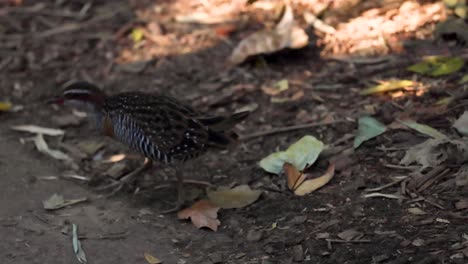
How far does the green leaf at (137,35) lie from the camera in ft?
29.5

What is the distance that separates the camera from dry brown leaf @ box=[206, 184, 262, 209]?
6191 millimetres

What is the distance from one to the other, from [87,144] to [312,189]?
238 cm

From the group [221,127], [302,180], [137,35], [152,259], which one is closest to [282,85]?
[221,127]

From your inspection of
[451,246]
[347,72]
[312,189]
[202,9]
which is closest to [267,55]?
[347,72]

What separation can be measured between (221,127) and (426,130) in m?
1.54

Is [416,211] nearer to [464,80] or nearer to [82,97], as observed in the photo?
[464,80]

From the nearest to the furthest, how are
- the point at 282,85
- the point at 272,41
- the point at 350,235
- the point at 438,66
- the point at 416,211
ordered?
the point at 350,235 < the point at 416,211 < the point at 438,66 < the point at 282,85 < the point at 272,41

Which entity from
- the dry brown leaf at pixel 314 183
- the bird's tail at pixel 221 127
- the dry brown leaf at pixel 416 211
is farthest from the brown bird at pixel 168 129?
the dry brown leaf at pixel 416 211

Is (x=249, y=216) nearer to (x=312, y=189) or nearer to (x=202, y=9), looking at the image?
(x=312, y=189)

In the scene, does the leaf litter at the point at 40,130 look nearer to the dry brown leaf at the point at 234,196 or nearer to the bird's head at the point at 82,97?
the bird's head at the point at 82,97

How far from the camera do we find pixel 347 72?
761 centimetres

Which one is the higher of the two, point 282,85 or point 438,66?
point 438,66

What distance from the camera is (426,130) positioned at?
6305 mm

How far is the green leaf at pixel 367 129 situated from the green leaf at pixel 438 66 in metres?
0.80
